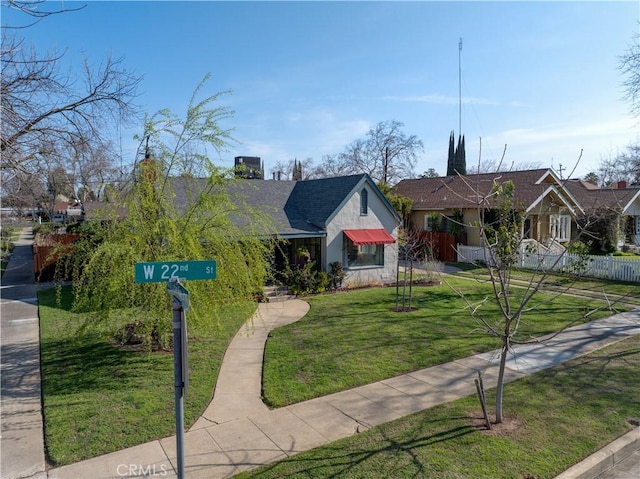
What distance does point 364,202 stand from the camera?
61.6ft

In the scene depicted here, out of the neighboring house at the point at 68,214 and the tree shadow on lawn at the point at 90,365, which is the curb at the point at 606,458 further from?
the neighboring house at the point at 68,214

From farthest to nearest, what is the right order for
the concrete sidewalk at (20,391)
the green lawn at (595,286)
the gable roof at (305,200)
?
the gable roof at (305,200) < the green lawn at (595,286) < the concrete sidewalk at (20,391)

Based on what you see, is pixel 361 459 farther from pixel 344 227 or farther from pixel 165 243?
pixel 344 227

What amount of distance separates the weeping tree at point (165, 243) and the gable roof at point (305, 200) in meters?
6.89

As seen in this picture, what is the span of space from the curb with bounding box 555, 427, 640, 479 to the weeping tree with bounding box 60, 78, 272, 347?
6.11m

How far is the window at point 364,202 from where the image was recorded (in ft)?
61.3

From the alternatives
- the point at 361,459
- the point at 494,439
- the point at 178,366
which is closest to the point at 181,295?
the point at 178,366

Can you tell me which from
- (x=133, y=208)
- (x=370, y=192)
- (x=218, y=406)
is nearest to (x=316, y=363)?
(x=218, y=406)

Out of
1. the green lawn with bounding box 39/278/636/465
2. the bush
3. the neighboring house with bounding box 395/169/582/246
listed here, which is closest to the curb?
the green lawn with bounding box 39/278/636/465

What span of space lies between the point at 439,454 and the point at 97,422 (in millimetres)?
4908

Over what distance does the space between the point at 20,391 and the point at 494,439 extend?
7928 mm

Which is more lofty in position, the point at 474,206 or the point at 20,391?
the point at 474,206
